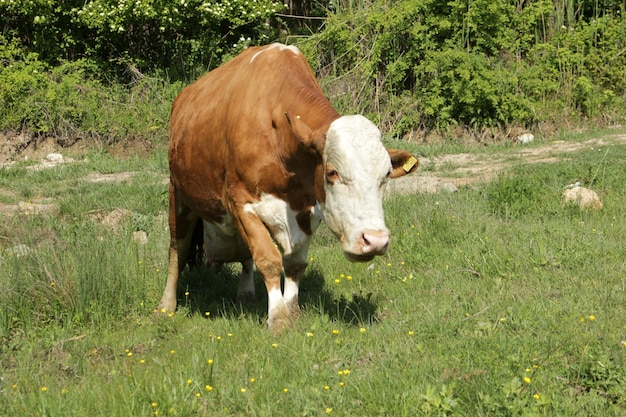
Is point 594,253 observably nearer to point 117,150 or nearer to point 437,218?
point 437,218

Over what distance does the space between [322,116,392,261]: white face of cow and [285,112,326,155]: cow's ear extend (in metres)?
0.08

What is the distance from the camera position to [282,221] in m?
5.70

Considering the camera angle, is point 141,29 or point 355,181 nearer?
point 355,181

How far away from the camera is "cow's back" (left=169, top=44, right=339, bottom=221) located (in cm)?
554

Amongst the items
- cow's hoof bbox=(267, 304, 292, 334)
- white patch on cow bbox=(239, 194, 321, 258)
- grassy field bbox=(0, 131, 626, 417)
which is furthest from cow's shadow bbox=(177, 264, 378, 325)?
white patch on cow bbox=(239, 194, 321, 258)

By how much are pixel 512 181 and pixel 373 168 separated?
15.1 ft

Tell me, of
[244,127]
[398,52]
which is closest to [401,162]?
[244,127]

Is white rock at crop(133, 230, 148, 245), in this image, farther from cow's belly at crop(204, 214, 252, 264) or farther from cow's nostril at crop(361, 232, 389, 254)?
cow's nostril at crop(361, 232, 389, 254)

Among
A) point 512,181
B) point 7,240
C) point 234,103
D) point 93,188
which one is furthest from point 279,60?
point 93,188

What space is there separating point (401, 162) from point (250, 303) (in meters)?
2.05

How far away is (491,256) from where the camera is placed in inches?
264

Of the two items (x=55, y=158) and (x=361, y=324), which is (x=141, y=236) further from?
(x=55, y=158)

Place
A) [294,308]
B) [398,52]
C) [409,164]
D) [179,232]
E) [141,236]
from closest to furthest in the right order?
[409,164]
[294,308]
[179,232]
[141,236]
[398,52]

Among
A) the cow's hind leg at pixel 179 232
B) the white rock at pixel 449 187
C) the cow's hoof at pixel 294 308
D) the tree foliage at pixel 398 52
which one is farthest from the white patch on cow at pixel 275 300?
the tree foliage at pixel 398 52
